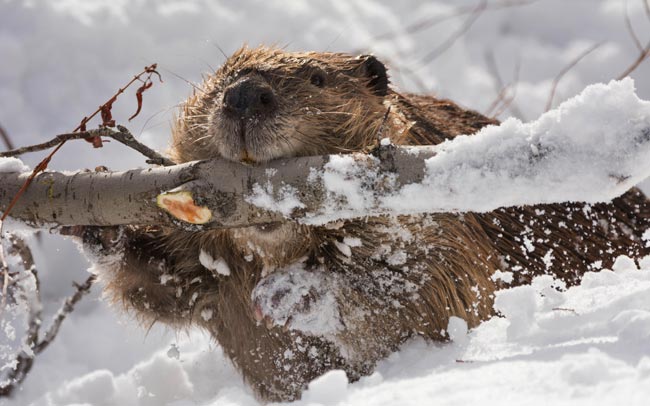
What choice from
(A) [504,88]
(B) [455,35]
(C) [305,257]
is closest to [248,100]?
(C) [305,257]

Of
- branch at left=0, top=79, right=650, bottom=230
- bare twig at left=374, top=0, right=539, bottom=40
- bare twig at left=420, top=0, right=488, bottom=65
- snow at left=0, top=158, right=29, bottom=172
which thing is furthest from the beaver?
bare twig at left=374, top=0, right=539, bottom=40

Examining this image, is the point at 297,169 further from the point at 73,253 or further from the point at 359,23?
the point at 359,23

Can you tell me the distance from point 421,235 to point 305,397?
842mm

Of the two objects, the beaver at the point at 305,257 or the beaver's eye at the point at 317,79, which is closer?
the beaver at the point at 305,257

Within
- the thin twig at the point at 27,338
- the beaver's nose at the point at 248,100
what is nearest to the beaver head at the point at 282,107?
the beaver's nose at the point at 248,100

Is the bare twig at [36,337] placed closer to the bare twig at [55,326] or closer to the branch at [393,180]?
the bare twig at [55,326]

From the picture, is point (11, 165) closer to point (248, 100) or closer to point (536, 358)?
point (248, 100)

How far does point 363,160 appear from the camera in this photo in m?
1.73

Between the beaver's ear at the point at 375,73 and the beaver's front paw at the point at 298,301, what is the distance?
712 millimetres

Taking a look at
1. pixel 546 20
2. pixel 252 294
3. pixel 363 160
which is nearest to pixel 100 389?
pixel 252 294

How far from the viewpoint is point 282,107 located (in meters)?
2.12

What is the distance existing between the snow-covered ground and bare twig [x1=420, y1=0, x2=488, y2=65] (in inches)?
1.8

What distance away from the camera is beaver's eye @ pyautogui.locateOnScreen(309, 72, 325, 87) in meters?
2.37

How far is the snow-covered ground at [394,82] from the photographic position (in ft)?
4.95
